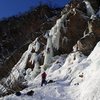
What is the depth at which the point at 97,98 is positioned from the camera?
26.3m

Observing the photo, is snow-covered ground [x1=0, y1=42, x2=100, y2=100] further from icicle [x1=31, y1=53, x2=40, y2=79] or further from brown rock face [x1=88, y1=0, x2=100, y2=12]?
brown rock face [x1=88, y1=0, x2=100, y2=12]

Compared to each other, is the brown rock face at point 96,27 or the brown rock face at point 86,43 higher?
the brown rock face at point 96,27

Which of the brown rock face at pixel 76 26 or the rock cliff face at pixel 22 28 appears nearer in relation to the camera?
the brown rock face at pixel 76 26

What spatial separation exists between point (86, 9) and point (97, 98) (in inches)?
828

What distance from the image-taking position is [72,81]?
107 ft

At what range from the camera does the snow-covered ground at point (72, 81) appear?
92.9 feet

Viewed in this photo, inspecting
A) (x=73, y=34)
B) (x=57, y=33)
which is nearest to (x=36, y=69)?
(x=57, y=33)

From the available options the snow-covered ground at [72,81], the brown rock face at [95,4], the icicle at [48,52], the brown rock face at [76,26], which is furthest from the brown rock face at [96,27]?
the icicle at [48,52]

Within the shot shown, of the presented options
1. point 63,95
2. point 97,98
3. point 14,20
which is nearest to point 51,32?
point 63,95

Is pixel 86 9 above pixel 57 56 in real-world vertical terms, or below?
above

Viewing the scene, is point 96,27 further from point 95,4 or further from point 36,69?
point 36,69

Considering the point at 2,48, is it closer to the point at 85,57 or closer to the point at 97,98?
the point at 85,57

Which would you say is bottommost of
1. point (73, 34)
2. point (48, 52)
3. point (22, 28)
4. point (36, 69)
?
point (36, 69)

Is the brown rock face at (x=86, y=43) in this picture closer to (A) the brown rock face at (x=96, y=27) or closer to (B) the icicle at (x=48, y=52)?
(A) the brown rock face at (x=96, y=27)
